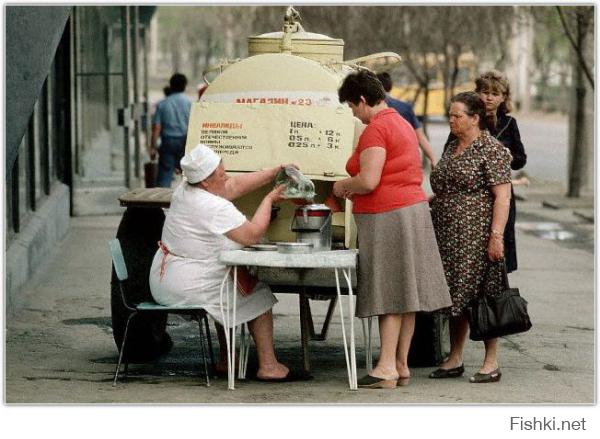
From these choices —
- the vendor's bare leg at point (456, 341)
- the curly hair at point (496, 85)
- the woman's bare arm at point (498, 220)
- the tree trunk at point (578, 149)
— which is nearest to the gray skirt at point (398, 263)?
the woman's bare arm at point (498, 220)

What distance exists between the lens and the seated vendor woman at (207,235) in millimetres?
7879

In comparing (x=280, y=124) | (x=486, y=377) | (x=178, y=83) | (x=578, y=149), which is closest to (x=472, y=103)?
(x=280, y=124)

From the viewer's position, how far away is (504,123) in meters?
8.82

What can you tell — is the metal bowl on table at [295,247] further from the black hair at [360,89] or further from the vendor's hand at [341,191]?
the black hair at [360,89]

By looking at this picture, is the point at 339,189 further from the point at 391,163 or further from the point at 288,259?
the point at 288,259

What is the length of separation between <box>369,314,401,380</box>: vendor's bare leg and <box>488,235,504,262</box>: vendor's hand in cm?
66

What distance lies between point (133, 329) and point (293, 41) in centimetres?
212

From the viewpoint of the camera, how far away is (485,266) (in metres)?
8.30

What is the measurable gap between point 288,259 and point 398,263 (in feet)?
2.19

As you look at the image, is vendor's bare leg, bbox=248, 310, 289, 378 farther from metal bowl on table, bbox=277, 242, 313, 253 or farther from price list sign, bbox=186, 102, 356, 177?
price list sign, bbox=186, 102, 356, 177

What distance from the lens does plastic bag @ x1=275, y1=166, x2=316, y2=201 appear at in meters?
7.98

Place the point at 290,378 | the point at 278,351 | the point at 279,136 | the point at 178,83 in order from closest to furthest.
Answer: the point at 290,378, the point at 279,136, the point at 278,351, the point at 178,83

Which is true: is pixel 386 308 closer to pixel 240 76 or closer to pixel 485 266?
pixel 485 266

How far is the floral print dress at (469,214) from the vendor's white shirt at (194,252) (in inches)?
48.2
